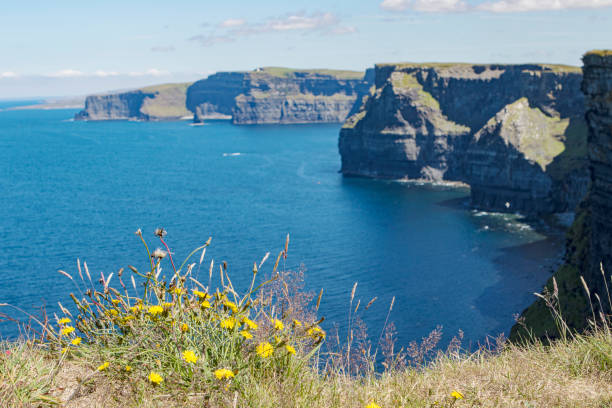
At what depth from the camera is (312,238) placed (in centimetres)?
9594

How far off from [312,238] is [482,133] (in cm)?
5617

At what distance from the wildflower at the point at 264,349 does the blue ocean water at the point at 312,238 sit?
26761mm

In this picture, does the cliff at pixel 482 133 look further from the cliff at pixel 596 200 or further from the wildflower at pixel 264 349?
the wildflower at pixel 264 349

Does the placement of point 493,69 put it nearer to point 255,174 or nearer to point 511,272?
point 255,174

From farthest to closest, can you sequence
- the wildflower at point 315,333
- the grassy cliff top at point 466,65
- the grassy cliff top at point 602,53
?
the grassy cliff top at point 466,65, the grassy cliff top at point 602,53, the wildflower at point 315,333

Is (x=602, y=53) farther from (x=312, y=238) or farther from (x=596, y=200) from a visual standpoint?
(x=312, y=238)

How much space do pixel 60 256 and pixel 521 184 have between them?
8884cm

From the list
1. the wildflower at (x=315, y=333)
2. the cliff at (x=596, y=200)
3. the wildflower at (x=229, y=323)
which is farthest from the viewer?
the cliff at (x=596, y=200)

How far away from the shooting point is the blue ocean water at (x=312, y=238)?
65.2 meters

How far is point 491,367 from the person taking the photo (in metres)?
8.71

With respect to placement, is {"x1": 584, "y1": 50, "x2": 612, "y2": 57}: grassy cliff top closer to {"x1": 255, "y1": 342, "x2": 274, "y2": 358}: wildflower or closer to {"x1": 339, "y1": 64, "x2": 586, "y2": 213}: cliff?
{"x1": 255, "y1": 342, "x2": 274, "y2": 358}: wildflower

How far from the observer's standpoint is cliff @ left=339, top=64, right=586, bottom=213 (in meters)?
118

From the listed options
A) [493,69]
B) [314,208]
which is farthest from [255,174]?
[493,69]

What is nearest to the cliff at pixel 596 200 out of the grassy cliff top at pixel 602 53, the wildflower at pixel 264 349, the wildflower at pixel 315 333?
the grassy cliff top at pixel 602 53
